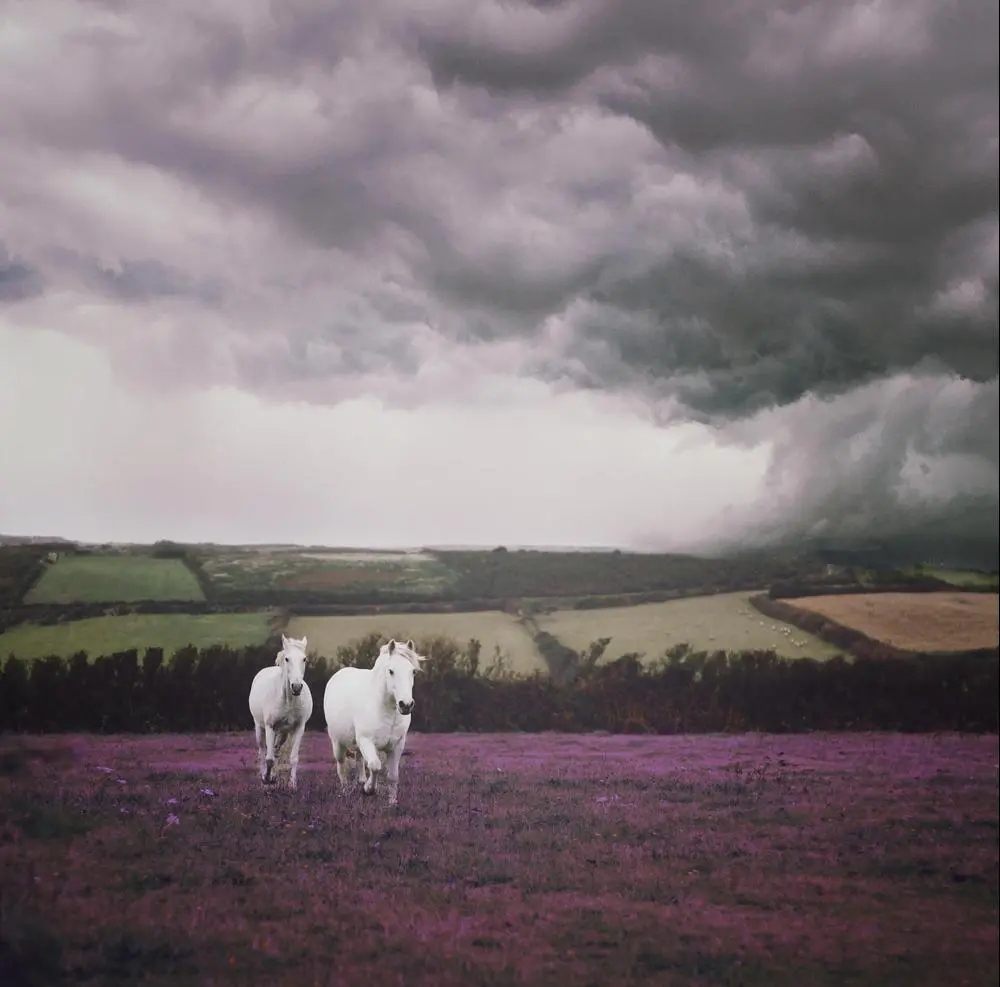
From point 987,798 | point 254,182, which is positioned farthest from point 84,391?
point 987,798

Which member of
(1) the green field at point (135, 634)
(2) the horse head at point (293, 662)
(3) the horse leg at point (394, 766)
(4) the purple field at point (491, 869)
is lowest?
(4) the purple field at point (491, 869)

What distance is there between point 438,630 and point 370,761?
0.72m

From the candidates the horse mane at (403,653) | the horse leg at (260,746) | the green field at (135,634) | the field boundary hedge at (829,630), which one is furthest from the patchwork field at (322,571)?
the field boundary hedge at (829,630)

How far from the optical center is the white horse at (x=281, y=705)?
12.7 feet

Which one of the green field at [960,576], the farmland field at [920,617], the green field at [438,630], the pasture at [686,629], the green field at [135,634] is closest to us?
the green field at [135,634]

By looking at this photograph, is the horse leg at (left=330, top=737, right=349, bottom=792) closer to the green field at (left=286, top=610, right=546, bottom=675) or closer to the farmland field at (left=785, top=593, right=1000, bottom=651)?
the green field at (left=286, top=610, right=546, bottom=675)

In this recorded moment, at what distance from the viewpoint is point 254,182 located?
429 cm

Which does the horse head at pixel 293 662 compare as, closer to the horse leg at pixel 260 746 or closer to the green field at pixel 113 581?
the horse leg at pixel 260 746

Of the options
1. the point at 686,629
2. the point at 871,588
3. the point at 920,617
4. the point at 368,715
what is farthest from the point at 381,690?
the point at 920,617

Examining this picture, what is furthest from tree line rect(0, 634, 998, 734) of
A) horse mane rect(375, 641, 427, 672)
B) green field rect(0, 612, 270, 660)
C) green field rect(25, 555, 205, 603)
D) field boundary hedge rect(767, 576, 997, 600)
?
field boundary hedge rect(767, 576, 997, 600)

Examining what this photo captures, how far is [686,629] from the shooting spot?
4953mm

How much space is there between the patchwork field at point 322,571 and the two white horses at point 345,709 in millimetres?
361

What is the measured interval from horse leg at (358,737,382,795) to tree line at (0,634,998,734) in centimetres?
20

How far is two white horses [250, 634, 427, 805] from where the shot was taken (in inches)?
153
